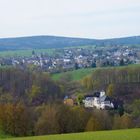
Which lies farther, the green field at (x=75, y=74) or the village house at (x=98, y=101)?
the green field at (x=75, y=74)

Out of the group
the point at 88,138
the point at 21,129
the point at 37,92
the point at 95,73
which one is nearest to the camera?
the point at 88,138

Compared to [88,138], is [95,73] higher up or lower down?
lower down

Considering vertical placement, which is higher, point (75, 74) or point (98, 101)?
point (75, 74)

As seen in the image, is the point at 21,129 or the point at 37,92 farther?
the point at 37,92

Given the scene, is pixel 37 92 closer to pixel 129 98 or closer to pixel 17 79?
pixel 17 79

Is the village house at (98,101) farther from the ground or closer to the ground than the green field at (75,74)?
closer to the ground

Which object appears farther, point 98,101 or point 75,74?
point 75,74

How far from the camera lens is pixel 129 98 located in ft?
266

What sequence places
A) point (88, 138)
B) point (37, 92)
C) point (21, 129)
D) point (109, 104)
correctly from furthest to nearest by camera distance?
1. point (37, 92)
2. point (109, 104)
3. point (21, 129)
4. point (88, 138)

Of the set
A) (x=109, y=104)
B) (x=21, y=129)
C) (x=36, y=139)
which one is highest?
(x=36, y=139)

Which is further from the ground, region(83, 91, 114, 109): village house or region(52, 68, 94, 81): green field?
region(52, 68, 94, 81): green field

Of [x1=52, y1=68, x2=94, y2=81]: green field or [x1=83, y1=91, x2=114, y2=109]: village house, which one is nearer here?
[x1=83, y1=91, x2=114, y2=109]: village house

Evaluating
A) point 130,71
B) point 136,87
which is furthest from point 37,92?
point 130,71

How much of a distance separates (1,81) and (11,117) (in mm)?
54777
